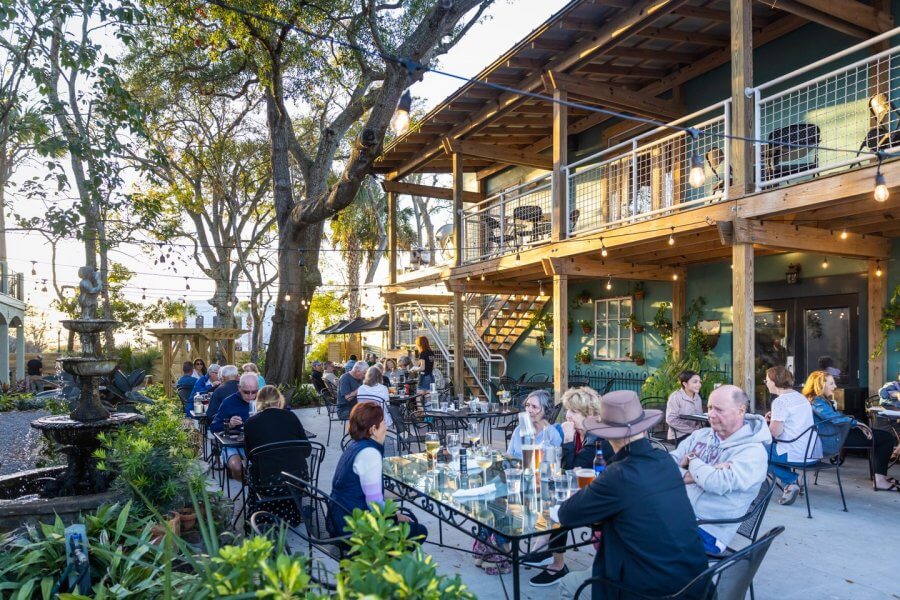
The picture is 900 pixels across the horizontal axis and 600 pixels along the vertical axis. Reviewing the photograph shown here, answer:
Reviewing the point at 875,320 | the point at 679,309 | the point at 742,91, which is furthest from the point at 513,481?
the point at 679,309

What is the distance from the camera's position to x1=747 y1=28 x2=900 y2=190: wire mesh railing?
23.8 feet

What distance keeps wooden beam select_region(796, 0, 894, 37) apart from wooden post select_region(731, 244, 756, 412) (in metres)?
3.31

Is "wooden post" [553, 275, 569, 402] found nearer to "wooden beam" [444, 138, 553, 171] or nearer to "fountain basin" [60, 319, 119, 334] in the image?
"wooden beam" [444, 138, 553, 171]

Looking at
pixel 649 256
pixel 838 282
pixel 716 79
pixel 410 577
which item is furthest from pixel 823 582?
pixel 716 79

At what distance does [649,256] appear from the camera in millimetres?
11086

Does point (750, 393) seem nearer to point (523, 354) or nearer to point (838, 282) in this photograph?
point (838, 282)

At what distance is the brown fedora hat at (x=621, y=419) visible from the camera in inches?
115

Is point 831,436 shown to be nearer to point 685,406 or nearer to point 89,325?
point 685,406

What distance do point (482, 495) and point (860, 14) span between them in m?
8.31

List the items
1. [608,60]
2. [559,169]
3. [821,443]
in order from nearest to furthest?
[821,443] → [559,169] → [608,60]

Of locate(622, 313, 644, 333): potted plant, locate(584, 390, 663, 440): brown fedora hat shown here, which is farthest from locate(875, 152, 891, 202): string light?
locate(622, 313, 644, 333): potted plant

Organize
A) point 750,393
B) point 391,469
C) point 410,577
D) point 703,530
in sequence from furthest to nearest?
point 750,393 < point 391,469 < point 703,530 < point 410,577

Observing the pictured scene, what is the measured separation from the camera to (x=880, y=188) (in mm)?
5840

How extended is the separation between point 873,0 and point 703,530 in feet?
27.6
